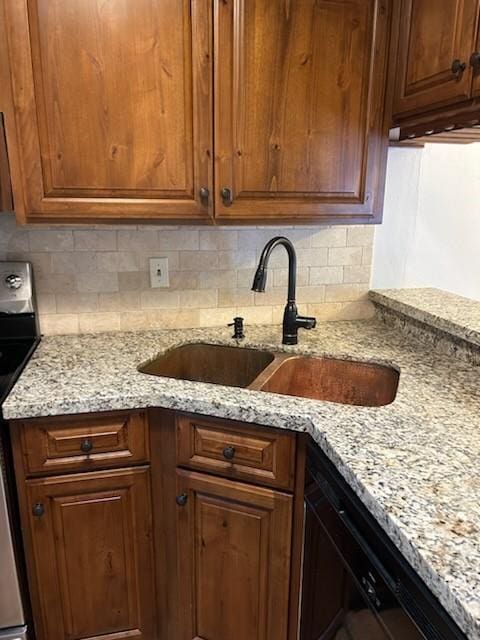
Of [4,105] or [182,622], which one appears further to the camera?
[182,622]

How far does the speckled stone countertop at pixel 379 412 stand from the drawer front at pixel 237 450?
0.06m

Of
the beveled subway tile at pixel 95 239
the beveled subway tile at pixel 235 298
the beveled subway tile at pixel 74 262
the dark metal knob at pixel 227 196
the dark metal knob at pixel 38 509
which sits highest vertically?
the dark metal knob at pixel 227 196

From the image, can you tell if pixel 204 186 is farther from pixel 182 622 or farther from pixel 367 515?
pixel 182 622

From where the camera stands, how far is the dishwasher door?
1152 millimetres

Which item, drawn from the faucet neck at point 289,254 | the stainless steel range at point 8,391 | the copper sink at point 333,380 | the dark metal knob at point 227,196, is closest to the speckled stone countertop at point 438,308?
the copper sink at point 333,380

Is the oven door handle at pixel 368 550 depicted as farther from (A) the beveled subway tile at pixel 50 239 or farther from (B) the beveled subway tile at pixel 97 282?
(A) the beveled subway tile at pixel 50 239

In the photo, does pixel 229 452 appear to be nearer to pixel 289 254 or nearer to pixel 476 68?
pixel 289 254

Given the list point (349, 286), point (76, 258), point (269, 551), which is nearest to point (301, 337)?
point (349, 286)

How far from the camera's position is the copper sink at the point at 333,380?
1463 mm

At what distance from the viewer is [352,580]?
2.89 feet

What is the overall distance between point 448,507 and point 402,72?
1221mm

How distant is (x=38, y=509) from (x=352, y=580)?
85 cm

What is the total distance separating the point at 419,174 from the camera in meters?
1.79

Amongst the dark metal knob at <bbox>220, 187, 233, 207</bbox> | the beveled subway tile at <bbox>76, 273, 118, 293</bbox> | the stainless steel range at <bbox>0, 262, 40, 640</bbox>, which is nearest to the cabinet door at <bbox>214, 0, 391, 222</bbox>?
the dark metal knob at <bbox>220, 187, 233, 207</bbox>
